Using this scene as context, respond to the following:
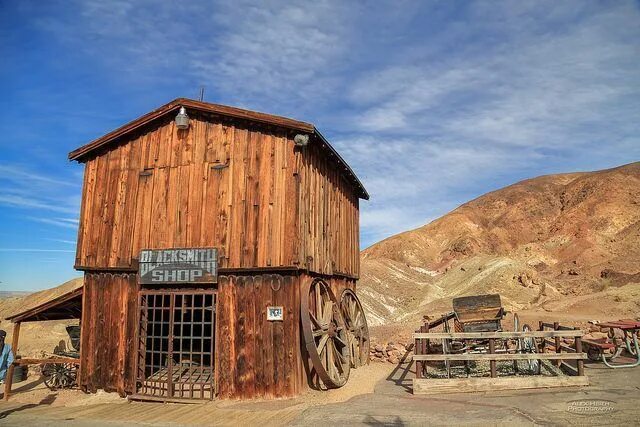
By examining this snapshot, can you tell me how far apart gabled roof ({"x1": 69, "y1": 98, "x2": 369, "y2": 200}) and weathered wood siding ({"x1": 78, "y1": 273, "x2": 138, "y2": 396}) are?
11.7 feet

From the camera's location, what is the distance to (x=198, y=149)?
11.8m

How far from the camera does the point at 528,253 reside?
50.9 meters

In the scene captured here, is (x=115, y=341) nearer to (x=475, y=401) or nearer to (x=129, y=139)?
(x=129, y=139)

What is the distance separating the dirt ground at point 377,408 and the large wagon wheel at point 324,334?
1.46ft

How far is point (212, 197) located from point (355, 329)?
21.1 feet

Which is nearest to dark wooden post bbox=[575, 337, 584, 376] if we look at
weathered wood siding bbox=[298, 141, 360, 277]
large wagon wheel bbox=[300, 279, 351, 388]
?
large wagon wheel bbox=[300, 279, 351, 388]

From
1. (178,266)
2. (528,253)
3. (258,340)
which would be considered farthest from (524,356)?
(528,253)

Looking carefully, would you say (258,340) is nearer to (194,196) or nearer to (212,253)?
(212,253)

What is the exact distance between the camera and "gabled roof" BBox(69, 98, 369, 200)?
10812mm

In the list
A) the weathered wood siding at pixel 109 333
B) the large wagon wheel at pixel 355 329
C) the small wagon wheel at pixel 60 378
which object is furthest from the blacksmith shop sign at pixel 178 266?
the large wagon wheel at pixel 355 329

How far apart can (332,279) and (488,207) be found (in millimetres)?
62712

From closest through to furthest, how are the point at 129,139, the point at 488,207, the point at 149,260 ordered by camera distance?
the point at 149,260
the point at 129,139
the point at 488,207

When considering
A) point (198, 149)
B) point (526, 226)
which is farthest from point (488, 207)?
point (198, 149)

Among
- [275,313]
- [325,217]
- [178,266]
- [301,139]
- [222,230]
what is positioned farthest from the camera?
[325,217]
